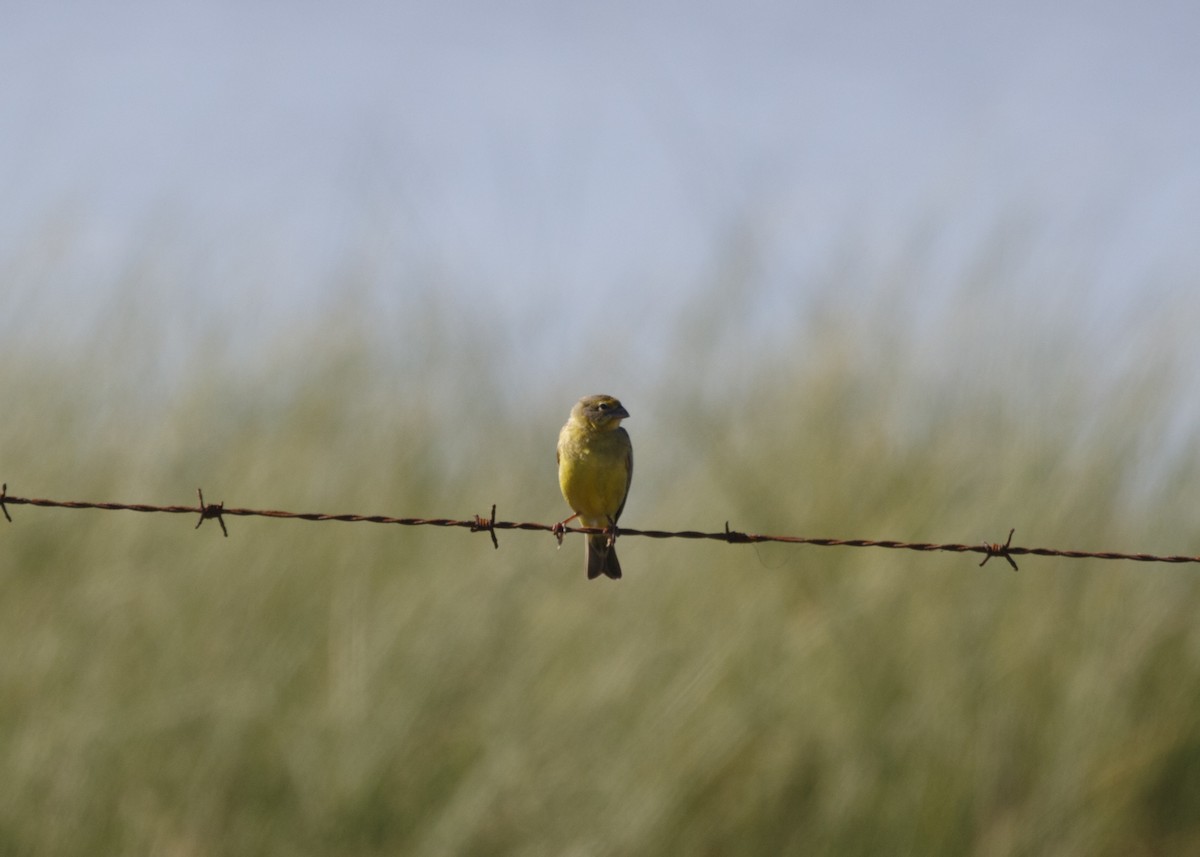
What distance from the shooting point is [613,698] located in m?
5.90

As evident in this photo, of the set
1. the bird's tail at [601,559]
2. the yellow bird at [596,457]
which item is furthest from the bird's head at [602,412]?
the bird's tail at [601,559]

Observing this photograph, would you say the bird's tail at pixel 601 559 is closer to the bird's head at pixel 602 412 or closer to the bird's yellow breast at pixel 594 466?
the bird's yellow breast at pixel 594 466

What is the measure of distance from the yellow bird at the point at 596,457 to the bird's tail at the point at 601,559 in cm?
21

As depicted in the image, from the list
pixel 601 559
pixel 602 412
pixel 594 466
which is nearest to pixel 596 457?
pixel 594 466

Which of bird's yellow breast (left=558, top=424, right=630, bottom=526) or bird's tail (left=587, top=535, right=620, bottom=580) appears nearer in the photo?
bird's yellow breast (left=558, top=424, right=630, bottom=526)

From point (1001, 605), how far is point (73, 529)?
13.3 feet

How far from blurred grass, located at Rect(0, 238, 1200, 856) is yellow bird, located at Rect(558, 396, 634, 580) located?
1.21 m

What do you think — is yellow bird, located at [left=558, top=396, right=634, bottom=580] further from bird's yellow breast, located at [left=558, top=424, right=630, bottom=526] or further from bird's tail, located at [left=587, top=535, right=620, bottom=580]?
bird's tail, located at [left=587, top=535, right=620, bottom=580]

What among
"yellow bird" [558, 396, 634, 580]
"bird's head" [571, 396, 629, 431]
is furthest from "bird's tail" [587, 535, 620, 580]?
"bird's head" [571, 396, 629, 431]

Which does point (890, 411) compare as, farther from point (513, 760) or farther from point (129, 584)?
point (129, 584)

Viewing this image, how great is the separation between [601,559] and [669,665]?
0.95 metres

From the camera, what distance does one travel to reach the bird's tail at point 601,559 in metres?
5.30

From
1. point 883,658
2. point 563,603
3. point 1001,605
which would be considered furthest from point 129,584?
point 1001,605

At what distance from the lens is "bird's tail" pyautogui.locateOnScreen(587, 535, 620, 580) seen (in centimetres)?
530
